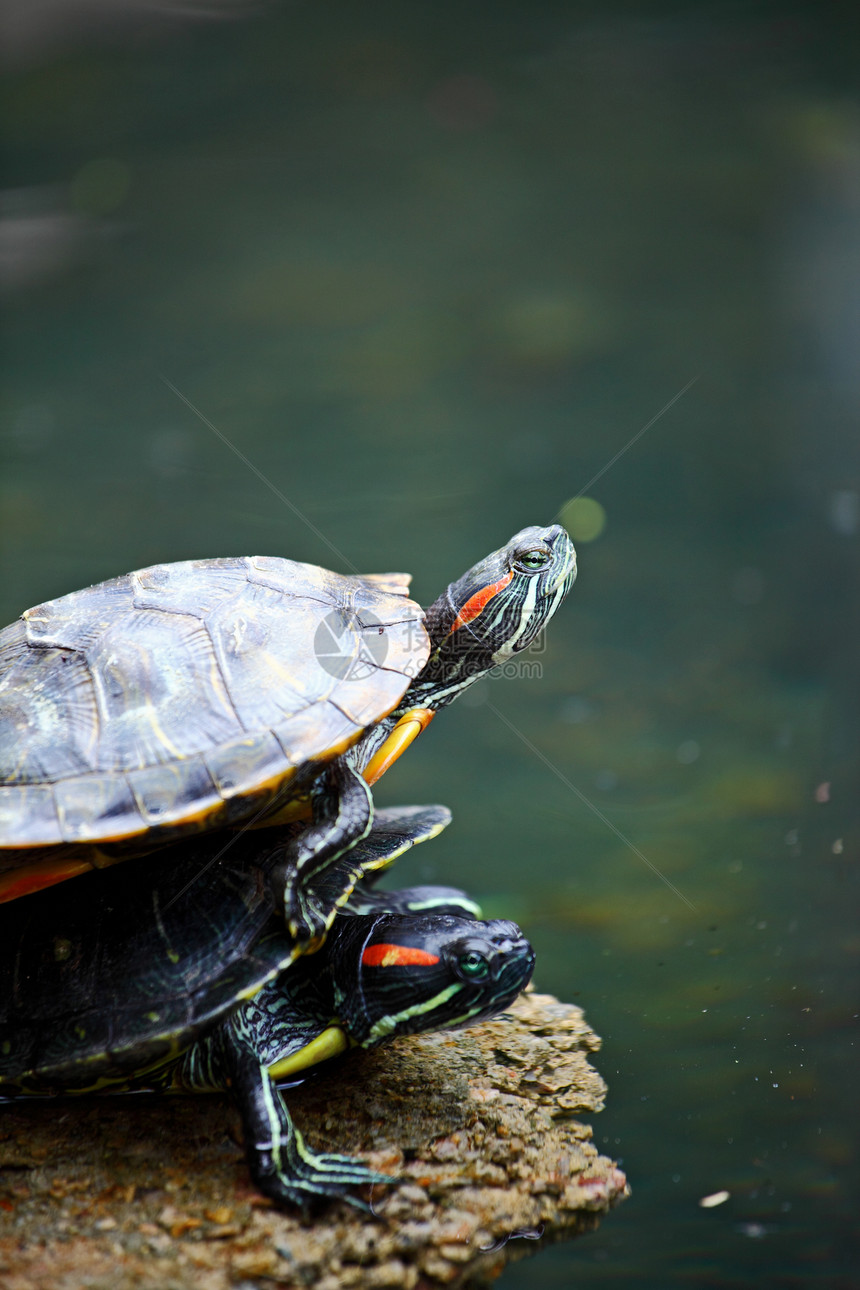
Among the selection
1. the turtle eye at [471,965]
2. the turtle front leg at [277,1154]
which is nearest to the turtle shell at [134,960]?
the turtle front leg at [277,1154]

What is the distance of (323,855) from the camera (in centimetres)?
161

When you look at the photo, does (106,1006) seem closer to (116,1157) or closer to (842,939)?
(116,1157)

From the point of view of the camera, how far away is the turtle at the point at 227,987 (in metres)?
1.57

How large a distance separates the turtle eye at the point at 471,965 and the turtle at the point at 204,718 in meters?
0.26

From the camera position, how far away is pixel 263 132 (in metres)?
6.21

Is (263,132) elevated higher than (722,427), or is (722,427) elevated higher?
(263,132)

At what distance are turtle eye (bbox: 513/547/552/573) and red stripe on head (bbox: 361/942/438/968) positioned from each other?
84 cm

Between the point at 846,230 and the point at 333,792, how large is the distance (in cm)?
528

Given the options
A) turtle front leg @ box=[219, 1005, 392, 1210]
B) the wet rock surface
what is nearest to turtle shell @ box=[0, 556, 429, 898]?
turtle front leg @ box=[219, 1005, 392, 1210]

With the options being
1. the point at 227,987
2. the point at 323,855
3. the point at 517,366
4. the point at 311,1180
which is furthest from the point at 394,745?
the point at 517,366

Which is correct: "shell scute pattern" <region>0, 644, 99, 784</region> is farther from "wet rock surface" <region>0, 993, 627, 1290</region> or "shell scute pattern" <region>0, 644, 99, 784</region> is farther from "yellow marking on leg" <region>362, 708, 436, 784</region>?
"wet rock surface" <region>0, 993, 627, 1290</region>

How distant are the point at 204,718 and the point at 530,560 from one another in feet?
2.66

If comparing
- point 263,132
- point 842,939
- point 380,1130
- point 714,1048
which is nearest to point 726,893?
point 842,939

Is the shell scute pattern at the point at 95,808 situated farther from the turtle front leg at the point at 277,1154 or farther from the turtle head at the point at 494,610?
the turtle head at the point at 494,610
